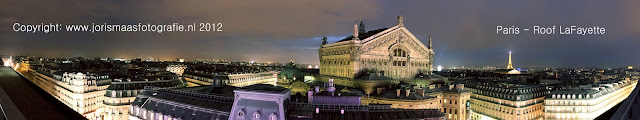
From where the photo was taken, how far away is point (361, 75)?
67.9 metres

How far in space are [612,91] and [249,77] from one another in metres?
100

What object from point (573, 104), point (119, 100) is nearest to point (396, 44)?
point (573, 104)

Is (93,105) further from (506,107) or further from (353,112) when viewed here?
(506,107)

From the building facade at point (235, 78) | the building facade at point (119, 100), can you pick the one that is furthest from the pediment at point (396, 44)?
the building facade at point (119, 100)

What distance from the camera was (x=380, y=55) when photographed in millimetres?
72062

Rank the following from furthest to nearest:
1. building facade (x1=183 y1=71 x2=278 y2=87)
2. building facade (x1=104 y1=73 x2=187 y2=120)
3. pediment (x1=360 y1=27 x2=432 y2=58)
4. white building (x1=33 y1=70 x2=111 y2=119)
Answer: building facade (x1=183 y1=71 x2=278 y2=87) < pediment (x1=360 y1=27 x2=432 y2=58) < white building (x1=33 y1=70 x2=111 y2=119) < building facade (x1=104 y1=73 x2=187 y2=120)

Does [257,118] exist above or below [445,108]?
above

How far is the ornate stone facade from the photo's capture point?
67.8 metres

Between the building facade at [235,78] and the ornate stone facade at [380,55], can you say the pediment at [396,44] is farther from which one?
the building facade at [235,78]

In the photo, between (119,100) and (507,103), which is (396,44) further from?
(119,100)

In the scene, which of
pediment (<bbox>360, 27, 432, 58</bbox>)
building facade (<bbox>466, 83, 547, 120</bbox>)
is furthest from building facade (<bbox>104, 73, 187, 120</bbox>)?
building facade (<bbox>466, 83, 547, 120</bbox>)

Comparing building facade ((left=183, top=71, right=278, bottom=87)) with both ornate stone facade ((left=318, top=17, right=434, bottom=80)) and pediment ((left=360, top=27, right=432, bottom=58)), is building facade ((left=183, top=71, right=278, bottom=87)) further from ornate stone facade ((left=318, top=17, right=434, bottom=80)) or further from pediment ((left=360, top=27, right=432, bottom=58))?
pediment ((left=360, top=27, right=432, bottom=58))

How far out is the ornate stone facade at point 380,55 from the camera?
67.8 meters

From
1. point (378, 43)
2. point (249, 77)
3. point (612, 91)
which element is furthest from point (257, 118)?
point (612, 91)
